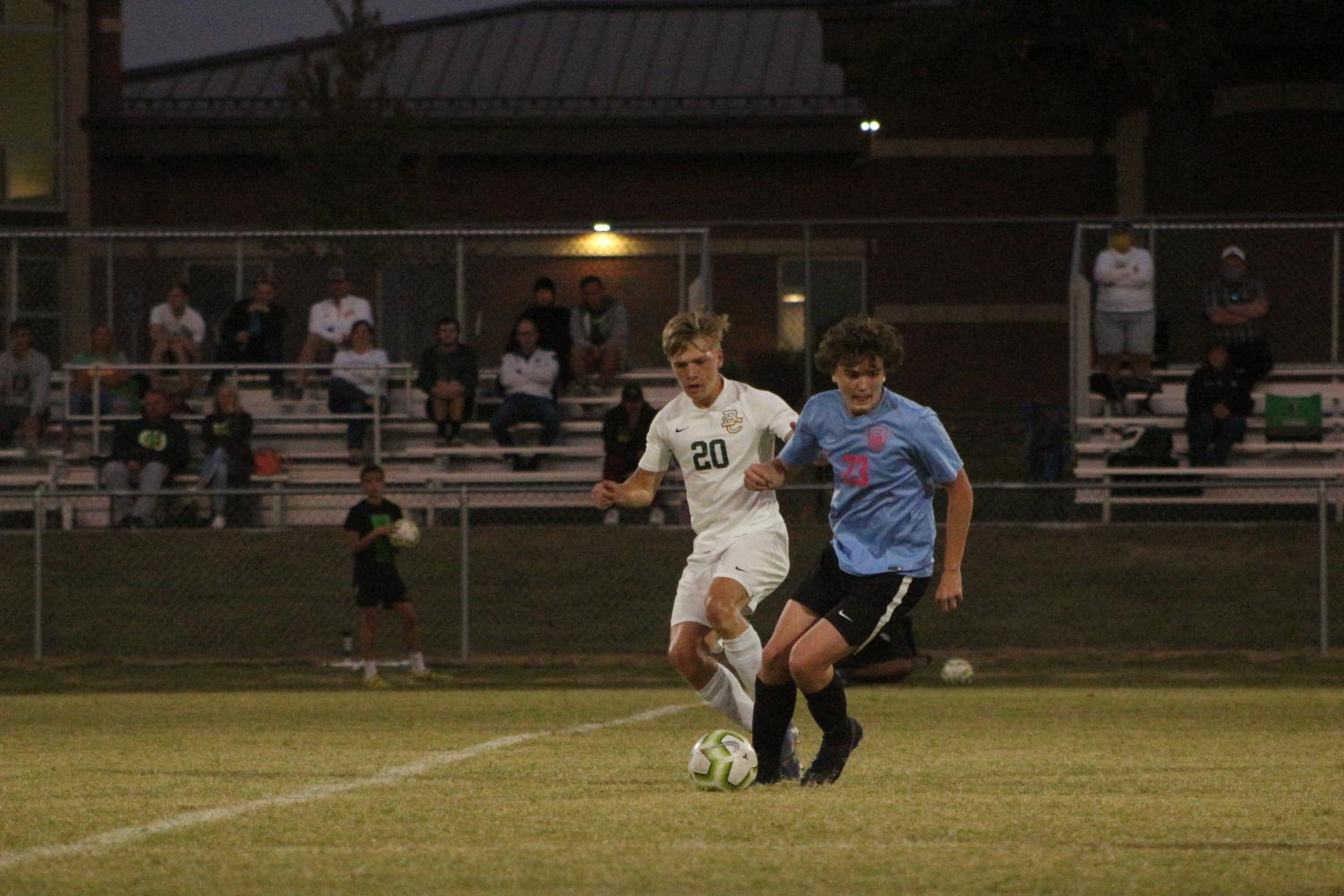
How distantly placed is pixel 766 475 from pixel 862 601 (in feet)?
2.11

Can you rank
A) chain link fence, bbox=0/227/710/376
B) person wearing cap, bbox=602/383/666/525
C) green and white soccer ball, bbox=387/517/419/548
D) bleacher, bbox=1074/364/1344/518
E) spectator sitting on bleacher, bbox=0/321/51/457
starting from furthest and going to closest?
1. chain link fence, bbox=0/227/710/376
2. spectator sitting on bleacher, bbox=0/321/51/457
3. bleacher, bbox=1074/364/1344/518
4. person wearing cap, bbox=602/383/666/525
5. green and white soccer ball, bbox=387/517/419/548

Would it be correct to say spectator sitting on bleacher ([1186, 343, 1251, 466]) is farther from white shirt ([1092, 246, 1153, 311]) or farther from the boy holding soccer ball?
the boy holding soccer ball

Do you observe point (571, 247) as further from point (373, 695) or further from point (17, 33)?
point (373, 695)

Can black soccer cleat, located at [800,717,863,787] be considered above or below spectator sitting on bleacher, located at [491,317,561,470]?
below

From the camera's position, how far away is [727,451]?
808 cm

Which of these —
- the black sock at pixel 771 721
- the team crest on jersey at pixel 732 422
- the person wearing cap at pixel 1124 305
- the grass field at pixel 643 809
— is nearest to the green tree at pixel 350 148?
the person wearing cap at pixel 1124 305

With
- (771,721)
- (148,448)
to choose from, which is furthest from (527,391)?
(771,721)

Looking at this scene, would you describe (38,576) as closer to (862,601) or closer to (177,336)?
(177,336)

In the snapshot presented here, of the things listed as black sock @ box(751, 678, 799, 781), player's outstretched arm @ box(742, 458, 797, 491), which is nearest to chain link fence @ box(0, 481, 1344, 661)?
player's outstretched arm @ box(742, 458, 797, 491)

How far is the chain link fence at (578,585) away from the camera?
53.9 ft

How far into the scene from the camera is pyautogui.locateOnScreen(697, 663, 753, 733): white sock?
8008 mm

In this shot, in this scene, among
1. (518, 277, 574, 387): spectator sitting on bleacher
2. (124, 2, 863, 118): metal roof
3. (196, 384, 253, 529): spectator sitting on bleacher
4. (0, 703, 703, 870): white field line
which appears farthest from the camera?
(124, 2, 863, 118): metal roof

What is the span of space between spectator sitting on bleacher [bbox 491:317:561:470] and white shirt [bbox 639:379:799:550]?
1095 cm

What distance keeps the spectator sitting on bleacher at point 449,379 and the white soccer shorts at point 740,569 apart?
11.3 meters
